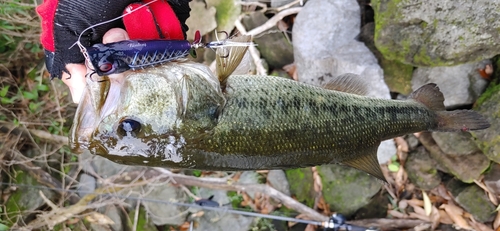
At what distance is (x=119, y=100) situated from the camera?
1747 mm

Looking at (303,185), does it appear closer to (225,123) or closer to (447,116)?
(447,116)

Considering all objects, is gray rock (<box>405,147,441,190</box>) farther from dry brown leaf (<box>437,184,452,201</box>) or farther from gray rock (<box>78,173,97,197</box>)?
gray rock (<box>78,173,97,197</box>)

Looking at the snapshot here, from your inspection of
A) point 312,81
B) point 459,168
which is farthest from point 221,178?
point 459,168

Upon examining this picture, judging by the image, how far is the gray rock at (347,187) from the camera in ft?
14.1

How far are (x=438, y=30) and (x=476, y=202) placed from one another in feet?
6.32

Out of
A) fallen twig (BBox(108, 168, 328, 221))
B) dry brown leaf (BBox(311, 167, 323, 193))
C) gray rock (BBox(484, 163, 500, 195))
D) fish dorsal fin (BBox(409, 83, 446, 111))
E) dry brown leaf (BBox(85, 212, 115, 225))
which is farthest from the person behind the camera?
dry brown leaf (BBox(85, 212, 115, 225))

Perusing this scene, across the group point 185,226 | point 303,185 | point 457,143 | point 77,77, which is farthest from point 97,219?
point 457,143

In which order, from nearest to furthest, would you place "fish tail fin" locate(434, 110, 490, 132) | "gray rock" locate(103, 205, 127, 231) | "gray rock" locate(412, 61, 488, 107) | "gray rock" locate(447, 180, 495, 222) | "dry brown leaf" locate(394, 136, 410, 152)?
"fish tail fin" locate(434, 110, 490, 132) < "gray rock" locate(412, 61, 488, 107) < "gray rock" locate(447, 180, 495, 222) < "dry brown leaf" locate(394, 136, 410, 152) < "gray rock" locate(103, 205, 127, 231)

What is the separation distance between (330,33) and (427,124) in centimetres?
172

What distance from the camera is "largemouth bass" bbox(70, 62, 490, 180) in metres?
1.75

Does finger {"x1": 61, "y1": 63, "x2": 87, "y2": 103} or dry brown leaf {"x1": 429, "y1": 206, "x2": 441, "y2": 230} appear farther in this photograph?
dry brown leaf {"x1": 429, "y1": 206, "x2": 441, "y2": 230}

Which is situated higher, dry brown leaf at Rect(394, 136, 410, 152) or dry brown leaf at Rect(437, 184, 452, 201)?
dry brown leaf at Rect(394, 136, 410, 152)

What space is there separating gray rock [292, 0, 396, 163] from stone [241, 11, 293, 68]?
1.00ft

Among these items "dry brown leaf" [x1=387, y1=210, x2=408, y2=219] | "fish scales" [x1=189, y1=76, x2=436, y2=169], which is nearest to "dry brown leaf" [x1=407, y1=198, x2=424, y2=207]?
"dry brown leaf" [x1=387, y1=210, x2=408, y2=219]
